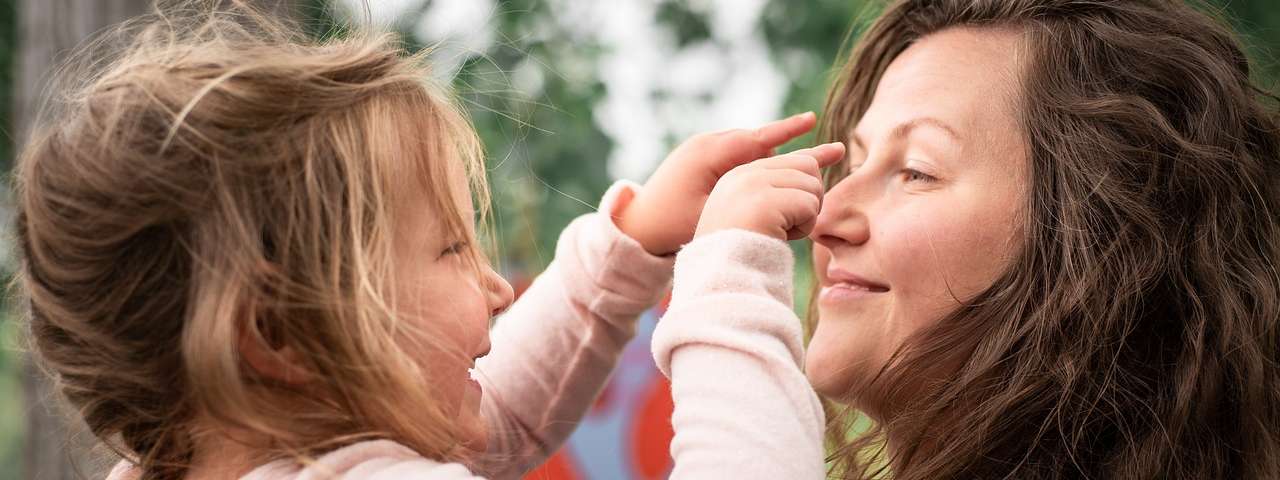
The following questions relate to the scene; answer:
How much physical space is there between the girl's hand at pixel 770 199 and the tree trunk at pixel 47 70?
1280mm

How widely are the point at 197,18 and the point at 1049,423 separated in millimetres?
1172

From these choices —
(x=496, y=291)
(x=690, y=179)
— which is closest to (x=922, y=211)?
(x=690, y=179)

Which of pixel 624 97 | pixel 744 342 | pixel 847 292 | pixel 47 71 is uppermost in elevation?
pixel 47 71

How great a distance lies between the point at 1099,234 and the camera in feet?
4.86

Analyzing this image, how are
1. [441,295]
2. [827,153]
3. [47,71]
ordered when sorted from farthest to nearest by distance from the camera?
[47,71], [827,153], [441,295]

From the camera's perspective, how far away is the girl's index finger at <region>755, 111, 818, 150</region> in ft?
5.32

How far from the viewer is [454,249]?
1.38 metres

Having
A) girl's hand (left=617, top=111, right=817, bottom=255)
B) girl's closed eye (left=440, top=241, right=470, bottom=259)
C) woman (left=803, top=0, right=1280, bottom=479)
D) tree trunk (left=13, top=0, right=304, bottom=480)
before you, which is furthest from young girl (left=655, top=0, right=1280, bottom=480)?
tree trunk (left=13, top=0, right=304, bottom=480)

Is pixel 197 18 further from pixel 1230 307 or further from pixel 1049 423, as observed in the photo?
pixel 1230 307

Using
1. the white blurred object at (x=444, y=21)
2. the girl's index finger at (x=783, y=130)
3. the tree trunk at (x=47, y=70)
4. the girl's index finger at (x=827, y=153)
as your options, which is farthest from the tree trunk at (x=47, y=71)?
the girl's index finger at (x=827, y=153)

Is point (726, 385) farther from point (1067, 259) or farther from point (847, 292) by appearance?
point (1067, 259)

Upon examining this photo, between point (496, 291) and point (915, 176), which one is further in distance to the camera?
point (915, 176)

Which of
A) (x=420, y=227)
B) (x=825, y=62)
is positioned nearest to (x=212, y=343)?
(x=420, y=227)

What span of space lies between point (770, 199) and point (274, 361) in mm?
580
